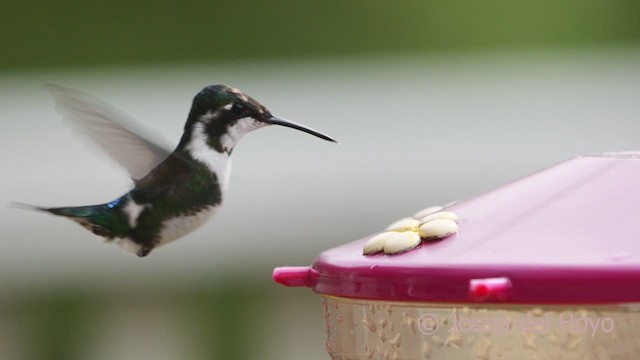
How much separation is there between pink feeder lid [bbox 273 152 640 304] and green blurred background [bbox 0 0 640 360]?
7.69 feet

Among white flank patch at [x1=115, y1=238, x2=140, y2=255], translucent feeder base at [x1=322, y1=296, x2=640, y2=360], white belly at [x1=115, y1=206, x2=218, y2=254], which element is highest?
white belly at [x1=115, y1=206, x2=218, y2=254]

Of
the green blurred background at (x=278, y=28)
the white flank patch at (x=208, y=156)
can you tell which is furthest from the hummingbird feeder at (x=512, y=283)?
the green blurred background at (x=278, y=28)

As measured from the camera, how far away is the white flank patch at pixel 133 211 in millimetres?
1472

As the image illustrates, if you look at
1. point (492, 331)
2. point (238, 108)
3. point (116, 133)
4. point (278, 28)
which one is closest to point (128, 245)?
point (116, 133)

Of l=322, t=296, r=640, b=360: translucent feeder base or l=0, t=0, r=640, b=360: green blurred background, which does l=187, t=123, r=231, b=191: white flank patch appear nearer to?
l=322, t=296, r=640, b=360: translucent feeder base

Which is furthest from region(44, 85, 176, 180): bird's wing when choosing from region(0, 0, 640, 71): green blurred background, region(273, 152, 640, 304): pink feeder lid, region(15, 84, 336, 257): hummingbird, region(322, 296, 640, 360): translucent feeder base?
region(0, 0, 640, 71): green blurred background

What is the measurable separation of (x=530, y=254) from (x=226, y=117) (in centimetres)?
55

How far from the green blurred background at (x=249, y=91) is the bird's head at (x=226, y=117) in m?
2.09

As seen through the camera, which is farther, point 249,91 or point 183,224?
point 249,91

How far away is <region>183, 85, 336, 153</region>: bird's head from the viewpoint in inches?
54.4

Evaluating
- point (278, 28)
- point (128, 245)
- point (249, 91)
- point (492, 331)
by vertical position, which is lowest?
point (492, 331)

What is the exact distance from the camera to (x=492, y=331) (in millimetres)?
1003

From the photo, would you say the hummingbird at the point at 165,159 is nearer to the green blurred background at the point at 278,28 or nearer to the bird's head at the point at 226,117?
the bird's head at the point at 226,117

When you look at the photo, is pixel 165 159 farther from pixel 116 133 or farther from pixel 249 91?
pixel 249 91
